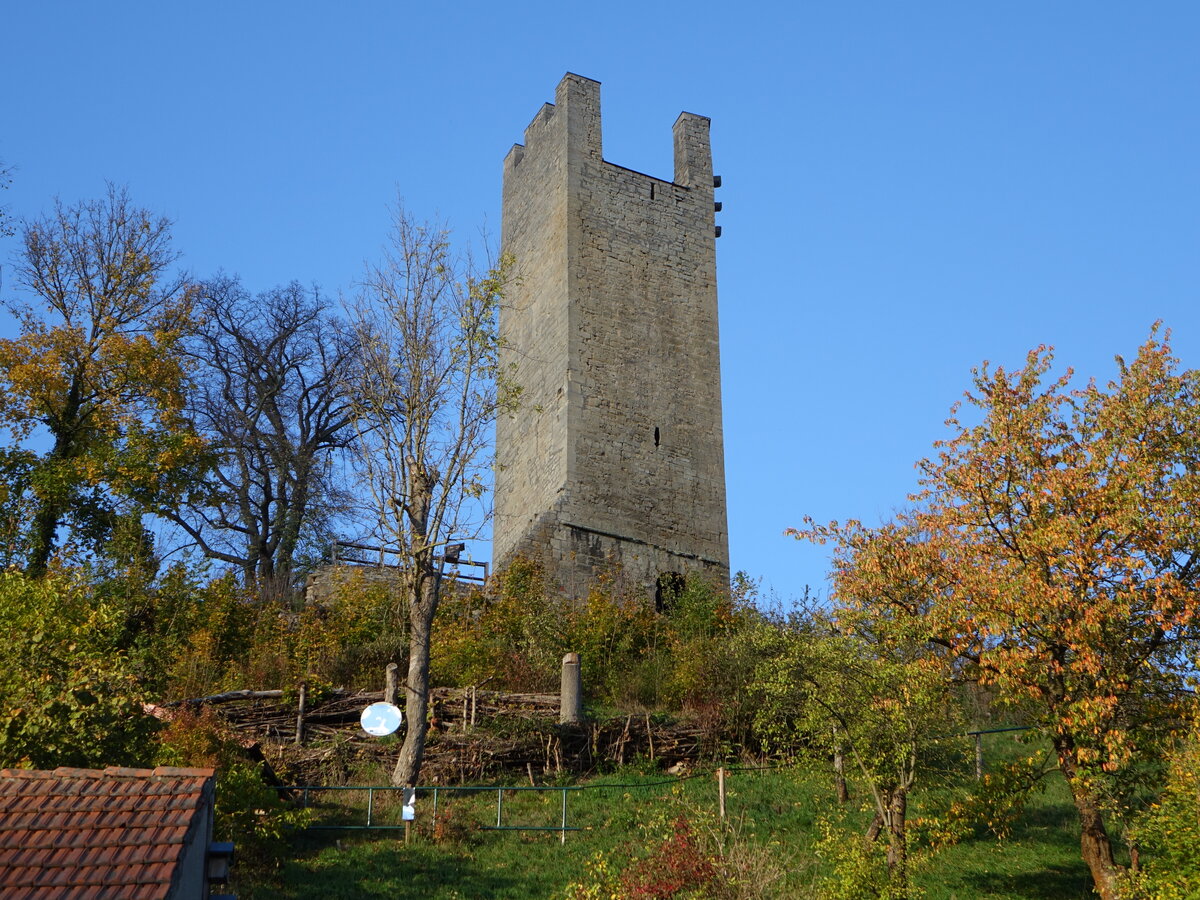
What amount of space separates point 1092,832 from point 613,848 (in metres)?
5.37

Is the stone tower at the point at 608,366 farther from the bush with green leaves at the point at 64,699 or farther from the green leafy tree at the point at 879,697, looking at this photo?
the bush with green leaves at the point at 64,699

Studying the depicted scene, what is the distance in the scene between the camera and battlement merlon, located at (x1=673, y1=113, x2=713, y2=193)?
31578mm

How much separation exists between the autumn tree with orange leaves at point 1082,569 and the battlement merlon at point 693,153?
57.4 feet

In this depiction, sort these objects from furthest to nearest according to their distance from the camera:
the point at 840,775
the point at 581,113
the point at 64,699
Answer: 1. the point at 581,113
2. the point at 840,775
3. the point at 64,699

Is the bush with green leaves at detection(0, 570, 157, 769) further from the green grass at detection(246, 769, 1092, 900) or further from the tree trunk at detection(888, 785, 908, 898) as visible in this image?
the tree trunk at detection(888, 785, 908, 898)

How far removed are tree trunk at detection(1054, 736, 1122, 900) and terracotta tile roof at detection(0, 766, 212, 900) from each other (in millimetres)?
8719

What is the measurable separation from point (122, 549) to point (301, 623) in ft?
11.0

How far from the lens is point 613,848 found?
15.5 m

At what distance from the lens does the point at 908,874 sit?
1398 cm

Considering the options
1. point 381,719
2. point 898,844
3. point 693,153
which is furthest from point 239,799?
point 693,153

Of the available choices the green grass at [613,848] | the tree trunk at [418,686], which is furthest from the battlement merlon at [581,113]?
the green grass at [613,848]

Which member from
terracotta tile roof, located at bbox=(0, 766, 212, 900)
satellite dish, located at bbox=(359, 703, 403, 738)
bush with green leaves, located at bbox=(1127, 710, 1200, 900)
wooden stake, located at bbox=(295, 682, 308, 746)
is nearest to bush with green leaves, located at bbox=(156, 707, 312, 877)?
satellite dish, located at bbox=(359, 703, 403, 738)

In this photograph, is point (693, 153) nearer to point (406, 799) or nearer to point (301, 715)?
point (301, 715)

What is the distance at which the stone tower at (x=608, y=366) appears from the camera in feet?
87.8
